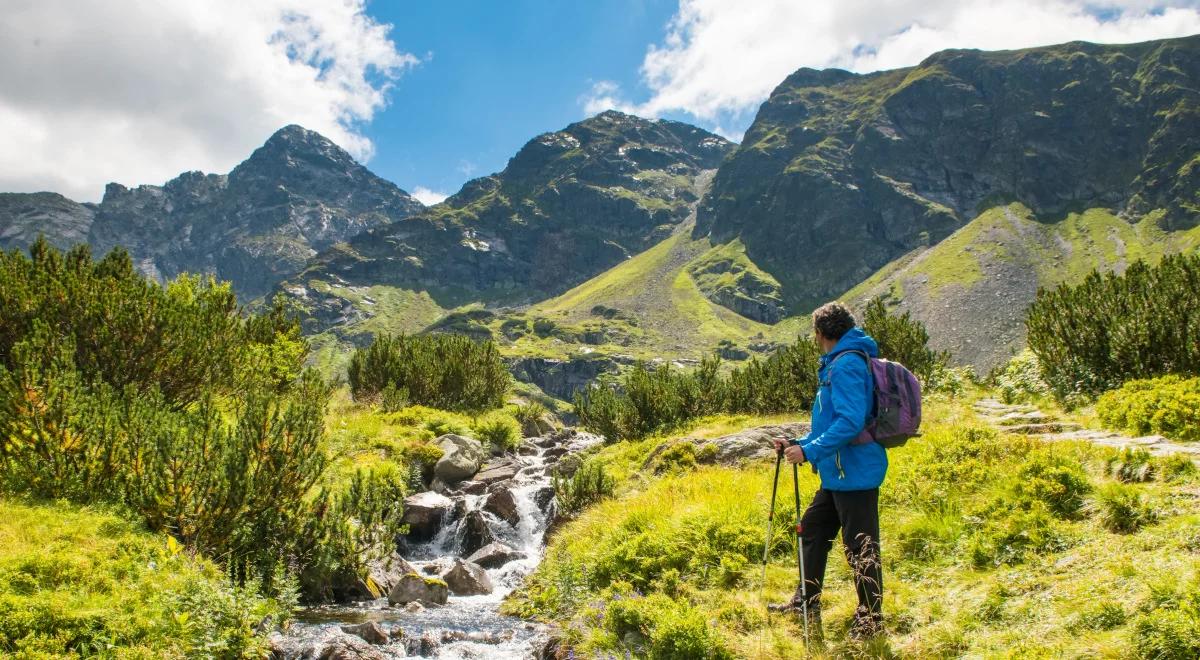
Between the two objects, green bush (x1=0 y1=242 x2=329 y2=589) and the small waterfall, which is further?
green bush (x1=0 y1=242 x2=329 y2=589)

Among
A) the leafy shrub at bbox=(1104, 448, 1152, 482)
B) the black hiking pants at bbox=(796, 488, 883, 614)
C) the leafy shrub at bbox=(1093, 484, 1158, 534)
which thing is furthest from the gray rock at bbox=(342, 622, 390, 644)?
the leafy shrub at bbox=(1104, 448, 1152, 482)

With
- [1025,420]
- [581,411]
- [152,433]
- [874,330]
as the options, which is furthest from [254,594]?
[874,330]

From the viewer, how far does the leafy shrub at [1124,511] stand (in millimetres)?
5895

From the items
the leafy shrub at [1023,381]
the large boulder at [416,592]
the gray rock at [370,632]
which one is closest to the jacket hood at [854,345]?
the gray rock at [370,632]

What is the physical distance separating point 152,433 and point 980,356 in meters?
155

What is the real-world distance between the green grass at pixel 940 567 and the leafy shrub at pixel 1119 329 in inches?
286

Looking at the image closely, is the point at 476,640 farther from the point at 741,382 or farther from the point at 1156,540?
the point at 741,382

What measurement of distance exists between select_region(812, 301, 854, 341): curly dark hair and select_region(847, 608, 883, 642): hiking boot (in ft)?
7.75

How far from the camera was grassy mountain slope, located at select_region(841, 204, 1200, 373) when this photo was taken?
14475 centimetres

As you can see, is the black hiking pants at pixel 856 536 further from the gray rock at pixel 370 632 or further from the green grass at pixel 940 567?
the gray rock at pixel 370 632

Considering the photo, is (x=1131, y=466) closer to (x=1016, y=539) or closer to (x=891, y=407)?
(x=1016, y=539)

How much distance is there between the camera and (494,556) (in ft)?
48.0

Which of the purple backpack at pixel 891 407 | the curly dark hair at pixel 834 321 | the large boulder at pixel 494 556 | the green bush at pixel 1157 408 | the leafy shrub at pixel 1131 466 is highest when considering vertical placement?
the curly dark hair at pixel 834 321

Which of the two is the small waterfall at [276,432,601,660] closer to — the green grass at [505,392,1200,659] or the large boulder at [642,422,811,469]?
the green grass at [505,392,1200,659]
